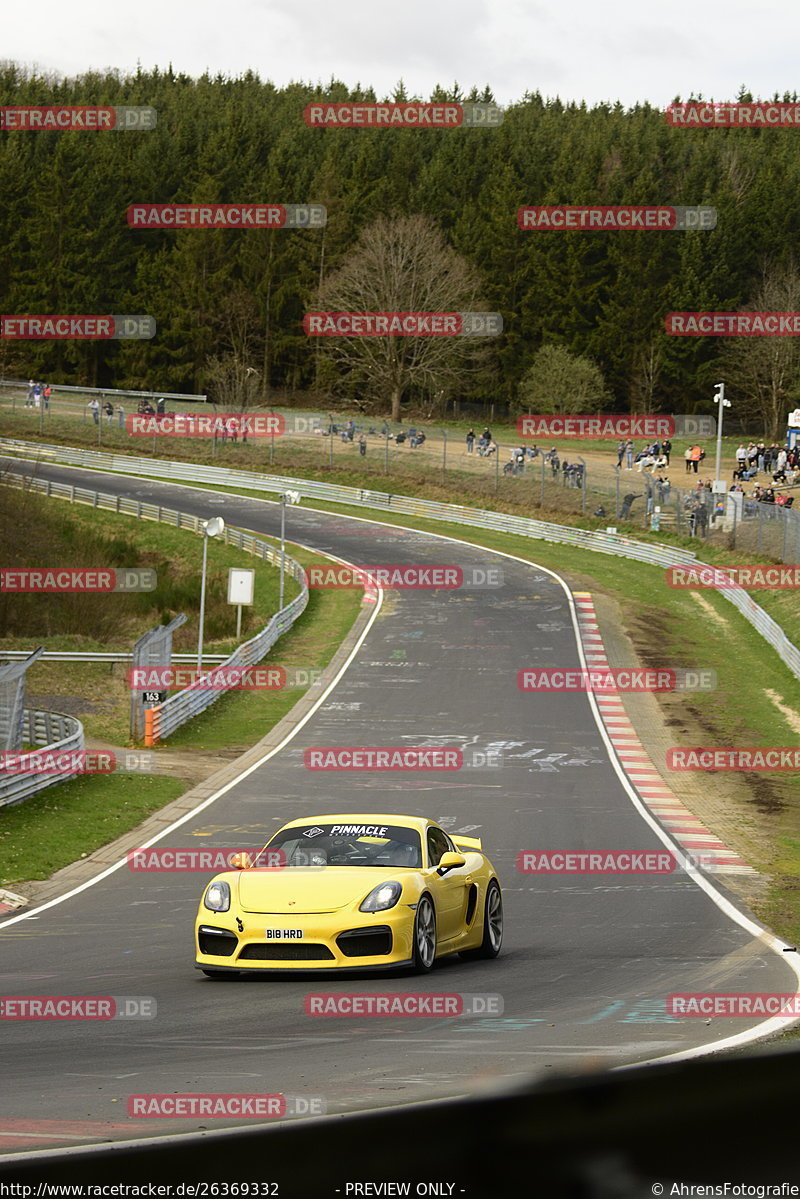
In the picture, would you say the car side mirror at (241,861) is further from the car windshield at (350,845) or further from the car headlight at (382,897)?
the car headlight at (382,897)

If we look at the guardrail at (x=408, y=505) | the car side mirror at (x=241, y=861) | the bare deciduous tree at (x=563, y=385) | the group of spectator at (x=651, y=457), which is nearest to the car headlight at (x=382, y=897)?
the car side mirror at (x=241, y=861)

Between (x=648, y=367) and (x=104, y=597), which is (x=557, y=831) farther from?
→ (x=648, y=367)

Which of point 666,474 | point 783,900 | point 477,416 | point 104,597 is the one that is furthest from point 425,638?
point 477,416

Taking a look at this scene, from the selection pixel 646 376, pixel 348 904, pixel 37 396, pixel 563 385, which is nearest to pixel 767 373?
pixel 646 376

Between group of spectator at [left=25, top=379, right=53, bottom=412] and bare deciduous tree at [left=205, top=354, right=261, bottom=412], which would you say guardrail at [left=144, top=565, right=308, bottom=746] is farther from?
bare deciduous tree at [left=205, top=354, right=261, bottom=412]

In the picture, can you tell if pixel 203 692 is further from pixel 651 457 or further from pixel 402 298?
pixel 402 298

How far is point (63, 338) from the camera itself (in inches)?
4601

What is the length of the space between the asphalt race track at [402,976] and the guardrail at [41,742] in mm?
3076

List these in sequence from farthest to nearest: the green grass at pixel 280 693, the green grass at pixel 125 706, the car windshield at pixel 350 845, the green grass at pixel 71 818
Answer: the green grass at pixel 280 693, the green grass at pixel 125 706, the green grass at pixel 71 818, the car windshield at pixel 350 845

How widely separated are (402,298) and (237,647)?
64.4m

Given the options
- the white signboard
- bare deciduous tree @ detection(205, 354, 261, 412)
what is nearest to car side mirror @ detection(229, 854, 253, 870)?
the white signboard

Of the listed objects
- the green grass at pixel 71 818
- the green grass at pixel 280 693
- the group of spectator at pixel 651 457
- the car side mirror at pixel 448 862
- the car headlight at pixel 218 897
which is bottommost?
the green grass at pixel 280 693

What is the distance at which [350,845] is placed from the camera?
40.8 feet

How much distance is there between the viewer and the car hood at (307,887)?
36.5 feet
